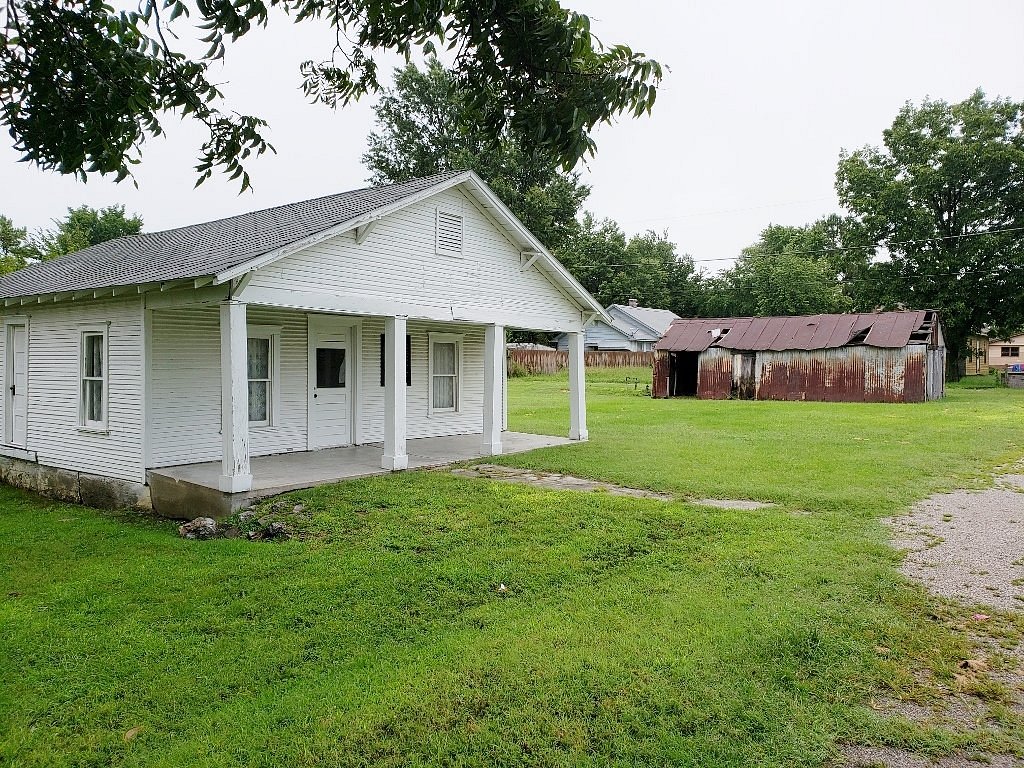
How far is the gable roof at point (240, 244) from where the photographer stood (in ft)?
29.7

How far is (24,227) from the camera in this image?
116 ft

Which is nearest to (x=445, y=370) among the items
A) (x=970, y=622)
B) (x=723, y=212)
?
(x=970, y=622)

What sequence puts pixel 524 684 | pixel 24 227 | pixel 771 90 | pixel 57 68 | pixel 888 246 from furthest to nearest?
pixel 888 246, pixel 24 227, pixel 771 90, pixel 57 68, pixel 524 684

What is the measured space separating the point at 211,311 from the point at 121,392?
173cm

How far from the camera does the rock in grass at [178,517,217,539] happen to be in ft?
25.5

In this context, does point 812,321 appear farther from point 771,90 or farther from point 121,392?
point 121,392

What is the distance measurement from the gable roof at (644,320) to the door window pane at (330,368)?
40.3 m

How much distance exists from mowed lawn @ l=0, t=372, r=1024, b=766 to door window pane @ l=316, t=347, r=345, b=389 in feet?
11.7

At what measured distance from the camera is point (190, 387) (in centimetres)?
1042

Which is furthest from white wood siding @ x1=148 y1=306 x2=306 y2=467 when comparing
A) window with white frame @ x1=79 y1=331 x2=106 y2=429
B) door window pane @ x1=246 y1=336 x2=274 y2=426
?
window with white frame @ x1=79 y1=331 x2=106 y2=429

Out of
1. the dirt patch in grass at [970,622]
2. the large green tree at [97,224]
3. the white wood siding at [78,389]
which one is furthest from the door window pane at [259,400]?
the large green tree at [97,224]

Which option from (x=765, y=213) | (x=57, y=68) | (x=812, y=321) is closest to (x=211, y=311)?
(x=57, y=68)

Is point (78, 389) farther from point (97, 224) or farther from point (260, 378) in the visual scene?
point (97, 224)

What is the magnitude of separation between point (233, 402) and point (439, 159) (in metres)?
40.7
